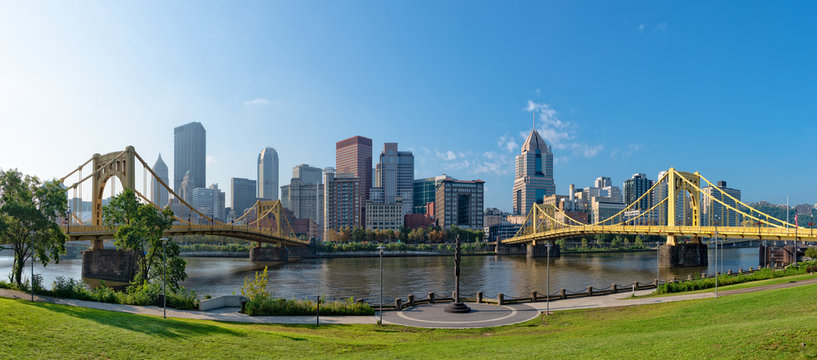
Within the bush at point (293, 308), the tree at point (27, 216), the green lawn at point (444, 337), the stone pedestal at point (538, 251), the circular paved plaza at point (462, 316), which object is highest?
the tree at point (27, 216)

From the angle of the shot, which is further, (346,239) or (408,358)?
(346,239)

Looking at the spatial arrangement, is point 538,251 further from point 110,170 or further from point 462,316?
point 462,316

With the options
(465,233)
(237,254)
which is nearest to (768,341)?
(237,254)

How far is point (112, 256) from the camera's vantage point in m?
59.7

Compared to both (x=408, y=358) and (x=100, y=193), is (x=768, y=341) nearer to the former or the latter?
(x=408, y=358)

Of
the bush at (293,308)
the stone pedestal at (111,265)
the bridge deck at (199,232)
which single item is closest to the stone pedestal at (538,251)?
the bridge deck at (199,232)

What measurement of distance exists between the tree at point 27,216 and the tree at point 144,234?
260 inches

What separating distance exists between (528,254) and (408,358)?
124221mm

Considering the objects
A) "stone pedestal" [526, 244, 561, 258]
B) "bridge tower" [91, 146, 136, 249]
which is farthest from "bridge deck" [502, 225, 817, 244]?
"bridge tower" [91, 146, 136, 249]

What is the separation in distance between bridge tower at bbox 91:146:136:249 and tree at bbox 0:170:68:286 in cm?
2778

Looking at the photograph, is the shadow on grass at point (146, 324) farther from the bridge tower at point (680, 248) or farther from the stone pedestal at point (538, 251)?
the stone pedestal at point (538, 251)

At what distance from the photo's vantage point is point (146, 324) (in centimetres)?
2066

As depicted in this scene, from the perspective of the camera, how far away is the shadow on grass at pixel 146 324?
1967 centimetres

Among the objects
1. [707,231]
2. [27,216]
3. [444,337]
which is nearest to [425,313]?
[444,337]
